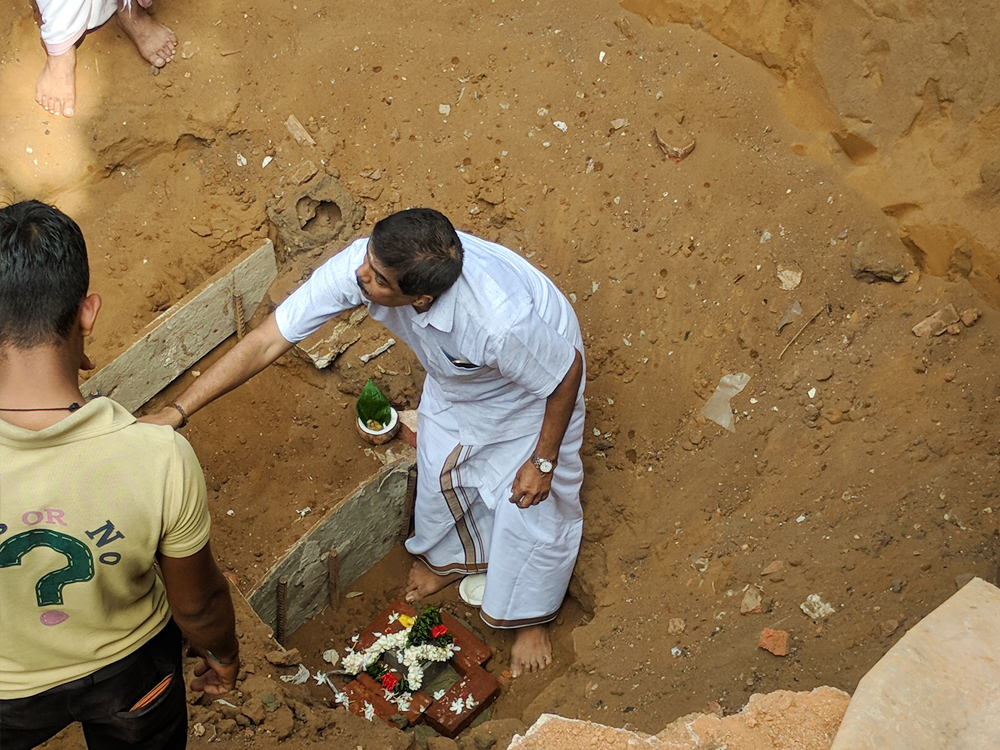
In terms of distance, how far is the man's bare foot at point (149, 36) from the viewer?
4539mm

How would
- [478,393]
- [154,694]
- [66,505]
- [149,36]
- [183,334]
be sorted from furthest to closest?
1. [149,36]
2. [183,334]
3. [478,393]
4. [154,694]
5. [66,505]

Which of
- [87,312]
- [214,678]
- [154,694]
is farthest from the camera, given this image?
[214,678]

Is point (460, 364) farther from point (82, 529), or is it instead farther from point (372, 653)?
point (82, 529)

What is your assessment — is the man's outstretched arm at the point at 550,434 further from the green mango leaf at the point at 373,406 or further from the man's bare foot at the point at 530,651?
the green mango leaf at the point at 373,406

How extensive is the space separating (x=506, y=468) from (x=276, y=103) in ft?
8.13

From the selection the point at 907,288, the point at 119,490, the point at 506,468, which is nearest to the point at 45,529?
the point at 119,490

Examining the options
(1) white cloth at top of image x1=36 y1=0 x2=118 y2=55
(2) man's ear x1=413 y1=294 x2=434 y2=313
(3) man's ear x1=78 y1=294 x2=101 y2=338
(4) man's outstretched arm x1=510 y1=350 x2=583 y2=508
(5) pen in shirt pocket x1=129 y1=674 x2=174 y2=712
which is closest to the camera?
(3) man's ear x1=78 y1=294 x2=101 y2=338

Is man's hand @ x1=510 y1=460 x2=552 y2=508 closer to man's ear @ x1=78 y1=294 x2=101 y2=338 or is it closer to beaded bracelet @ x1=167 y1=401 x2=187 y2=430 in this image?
beaded bracelet @ x1=167 y1=401 x2=187 y2=430

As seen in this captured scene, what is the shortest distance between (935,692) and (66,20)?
466cm

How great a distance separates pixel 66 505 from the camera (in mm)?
1665

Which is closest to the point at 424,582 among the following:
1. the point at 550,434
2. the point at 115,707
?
the point at 550,434

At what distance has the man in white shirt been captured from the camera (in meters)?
2.67

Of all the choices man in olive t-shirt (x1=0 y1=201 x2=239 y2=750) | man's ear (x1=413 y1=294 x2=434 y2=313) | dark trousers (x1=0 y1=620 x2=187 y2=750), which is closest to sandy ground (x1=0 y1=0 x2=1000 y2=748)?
dark trousers (x1=0 y1=620 x2=187 y2=750)

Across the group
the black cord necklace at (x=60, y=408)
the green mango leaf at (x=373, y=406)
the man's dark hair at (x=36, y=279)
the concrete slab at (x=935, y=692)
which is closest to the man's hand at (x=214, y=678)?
the black cord necklace at (x=60, y=408)
